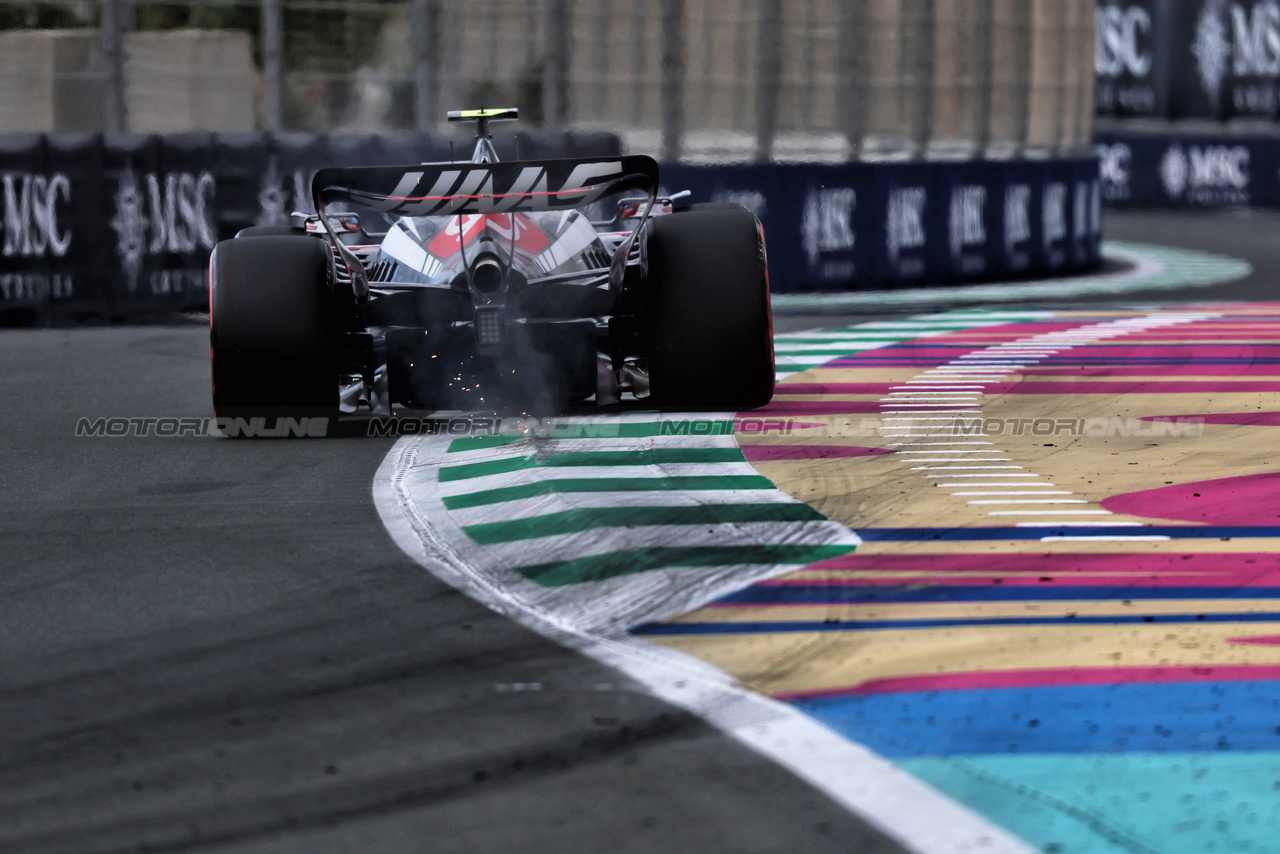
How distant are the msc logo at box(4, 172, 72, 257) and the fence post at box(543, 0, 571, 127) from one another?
542cm

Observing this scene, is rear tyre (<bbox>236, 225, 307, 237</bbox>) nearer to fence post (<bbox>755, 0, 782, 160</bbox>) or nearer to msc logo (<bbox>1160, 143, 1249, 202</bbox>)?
fence post (<bbox>755, 0, 782, 160</bbox>)

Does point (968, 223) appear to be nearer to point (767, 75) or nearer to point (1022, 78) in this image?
point (1022, 78)

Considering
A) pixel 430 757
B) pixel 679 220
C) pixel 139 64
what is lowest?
pixel 430 757

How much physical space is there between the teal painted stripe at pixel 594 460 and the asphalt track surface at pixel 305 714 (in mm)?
646

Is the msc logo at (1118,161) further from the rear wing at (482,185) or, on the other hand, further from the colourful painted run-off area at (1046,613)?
the rear wing at (482,185)

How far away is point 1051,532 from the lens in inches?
248

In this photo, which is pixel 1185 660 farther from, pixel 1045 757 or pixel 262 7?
pixel 262 7

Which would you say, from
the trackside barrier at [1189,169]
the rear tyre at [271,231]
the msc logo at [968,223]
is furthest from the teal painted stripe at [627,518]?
the trackside barrier at [1189,169]

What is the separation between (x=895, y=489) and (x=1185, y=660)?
2.51 m

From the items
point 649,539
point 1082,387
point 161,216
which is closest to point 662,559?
point 649,539

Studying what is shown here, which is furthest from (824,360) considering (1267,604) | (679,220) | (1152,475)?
(1267,604)

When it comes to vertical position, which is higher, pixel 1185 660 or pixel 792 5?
pixel 792 5

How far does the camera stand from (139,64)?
55.3ft

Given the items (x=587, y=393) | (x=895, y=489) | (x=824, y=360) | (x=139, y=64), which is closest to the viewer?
(x=895, y=489)
